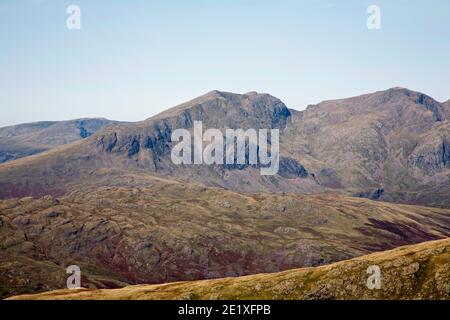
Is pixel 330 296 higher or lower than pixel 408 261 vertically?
lower

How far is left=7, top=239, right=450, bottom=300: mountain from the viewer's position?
380 ft

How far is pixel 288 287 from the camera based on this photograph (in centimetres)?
12925

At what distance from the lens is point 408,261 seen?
12381cm

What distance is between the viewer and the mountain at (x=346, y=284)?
11569 cm

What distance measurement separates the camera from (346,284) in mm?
124938
